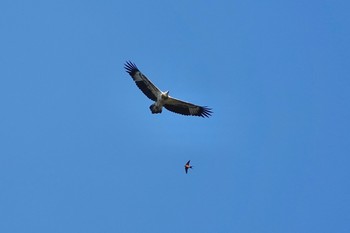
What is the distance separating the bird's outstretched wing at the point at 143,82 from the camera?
35.2 m

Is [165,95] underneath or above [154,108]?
above

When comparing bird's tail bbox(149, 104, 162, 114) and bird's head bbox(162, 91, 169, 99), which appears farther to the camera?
bird's tail bbox(149, 104, 162, 114)

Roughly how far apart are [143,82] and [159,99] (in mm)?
1478

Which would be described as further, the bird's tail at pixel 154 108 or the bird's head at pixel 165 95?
the bird's tail at pixel 154 108

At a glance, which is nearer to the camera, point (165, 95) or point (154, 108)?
point (165, 95)

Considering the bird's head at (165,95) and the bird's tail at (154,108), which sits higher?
the bird's head at (165,95)

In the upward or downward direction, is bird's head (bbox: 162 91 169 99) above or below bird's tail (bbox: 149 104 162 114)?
above

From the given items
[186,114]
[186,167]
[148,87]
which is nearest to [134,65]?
[148,87]

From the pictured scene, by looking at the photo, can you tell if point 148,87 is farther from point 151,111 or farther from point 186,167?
point 186,167

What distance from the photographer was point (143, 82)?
116ft

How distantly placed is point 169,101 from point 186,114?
5.51ft

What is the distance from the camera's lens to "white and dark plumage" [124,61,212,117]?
115ft

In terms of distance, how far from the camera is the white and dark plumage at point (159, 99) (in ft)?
115

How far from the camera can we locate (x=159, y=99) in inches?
1387
